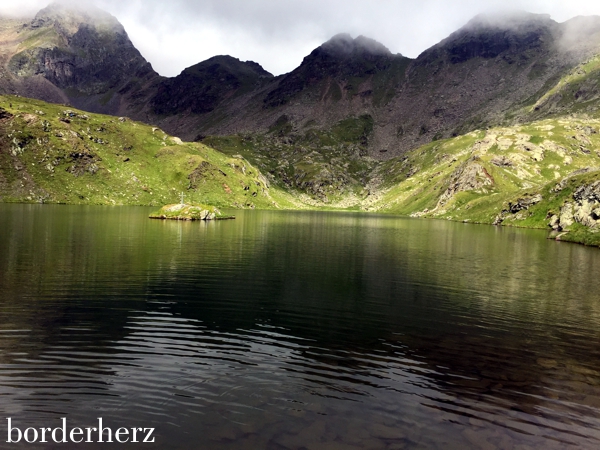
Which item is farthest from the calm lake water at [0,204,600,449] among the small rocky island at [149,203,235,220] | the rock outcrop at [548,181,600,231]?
the small rocky island at [149,203,235,220]

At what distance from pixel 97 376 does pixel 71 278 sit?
27605mm

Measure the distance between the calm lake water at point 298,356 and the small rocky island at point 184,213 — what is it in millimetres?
106211

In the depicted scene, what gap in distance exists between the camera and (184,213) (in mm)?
164375

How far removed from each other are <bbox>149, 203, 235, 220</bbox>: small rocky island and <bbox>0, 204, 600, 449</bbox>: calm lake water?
106211 millimetres

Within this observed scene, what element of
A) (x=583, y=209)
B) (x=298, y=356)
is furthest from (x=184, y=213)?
(x=583, y=209)

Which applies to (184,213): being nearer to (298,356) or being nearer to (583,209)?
(298,356)

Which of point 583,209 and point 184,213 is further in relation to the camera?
point 184,213

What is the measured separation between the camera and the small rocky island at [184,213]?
15994 centimetres

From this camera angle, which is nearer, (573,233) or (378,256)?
(378,256)

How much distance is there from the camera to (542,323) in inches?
1371

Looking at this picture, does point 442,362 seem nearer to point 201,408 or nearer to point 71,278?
point 201,408

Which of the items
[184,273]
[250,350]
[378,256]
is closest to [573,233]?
[378,256]

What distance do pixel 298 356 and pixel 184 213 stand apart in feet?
487

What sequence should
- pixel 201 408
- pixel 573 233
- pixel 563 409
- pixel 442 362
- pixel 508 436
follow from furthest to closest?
pixel 573 233 → pixel 442 362 → pixel 563 409 → pixel 201 408 → pixel 508 436
